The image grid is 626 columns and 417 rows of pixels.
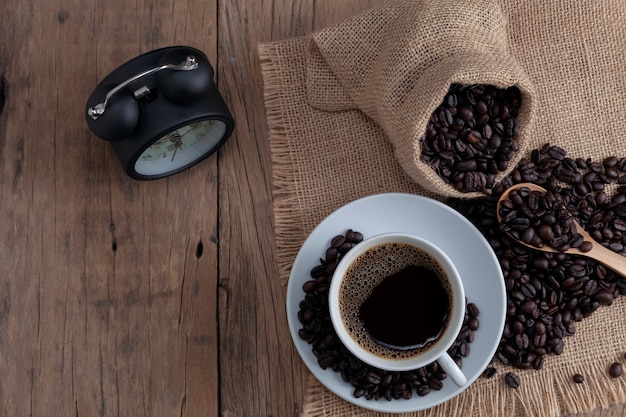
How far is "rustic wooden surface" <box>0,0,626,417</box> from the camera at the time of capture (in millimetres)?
1412

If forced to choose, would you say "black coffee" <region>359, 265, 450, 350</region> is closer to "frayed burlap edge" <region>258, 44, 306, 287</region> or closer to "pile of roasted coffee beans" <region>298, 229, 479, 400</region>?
"pile of roasted coffee beans" <region>298, 229, 479, 400</region>

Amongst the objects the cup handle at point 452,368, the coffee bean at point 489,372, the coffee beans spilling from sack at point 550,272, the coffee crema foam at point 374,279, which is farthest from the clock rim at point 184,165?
the coffee bean at point 489,372

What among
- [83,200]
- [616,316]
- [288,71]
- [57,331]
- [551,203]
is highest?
[288,71]

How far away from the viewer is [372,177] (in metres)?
1.40

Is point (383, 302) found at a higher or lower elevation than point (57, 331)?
higher

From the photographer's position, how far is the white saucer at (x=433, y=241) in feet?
4.14

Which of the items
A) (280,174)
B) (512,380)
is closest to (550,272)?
(512,380)

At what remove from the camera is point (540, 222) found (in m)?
1.29

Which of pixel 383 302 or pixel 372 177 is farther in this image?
pixel 372 177

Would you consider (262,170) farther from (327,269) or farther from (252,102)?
(327,269)

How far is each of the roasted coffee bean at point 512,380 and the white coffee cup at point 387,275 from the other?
209 mm

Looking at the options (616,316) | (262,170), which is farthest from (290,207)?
(616,316)

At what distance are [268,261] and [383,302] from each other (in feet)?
0.97

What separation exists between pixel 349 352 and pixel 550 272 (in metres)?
0.44
